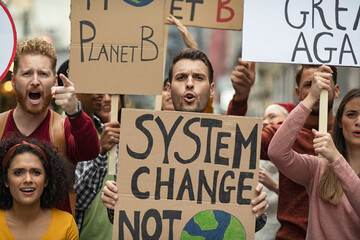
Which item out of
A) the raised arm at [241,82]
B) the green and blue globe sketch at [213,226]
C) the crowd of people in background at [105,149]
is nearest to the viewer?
the green and blue globe sketch at [213,226]

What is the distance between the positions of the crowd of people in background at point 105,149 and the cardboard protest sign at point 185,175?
11cm

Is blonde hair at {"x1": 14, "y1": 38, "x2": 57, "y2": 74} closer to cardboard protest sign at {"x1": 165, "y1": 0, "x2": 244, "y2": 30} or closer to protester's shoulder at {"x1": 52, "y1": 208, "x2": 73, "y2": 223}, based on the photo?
protester's shoulder at {"x1": 52, "y1": 208, "x2": 73, "y2": 223}

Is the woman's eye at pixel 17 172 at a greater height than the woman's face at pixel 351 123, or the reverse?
the woman's face at pixel 351 123

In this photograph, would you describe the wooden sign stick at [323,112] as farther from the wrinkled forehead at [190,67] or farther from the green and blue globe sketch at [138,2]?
the green and blue globe sketch at [138,2]

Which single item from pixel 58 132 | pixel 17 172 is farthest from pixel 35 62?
pixel 17 172

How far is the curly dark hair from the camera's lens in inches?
161

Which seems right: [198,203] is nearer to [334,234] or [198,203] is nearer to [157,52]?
[334,234]

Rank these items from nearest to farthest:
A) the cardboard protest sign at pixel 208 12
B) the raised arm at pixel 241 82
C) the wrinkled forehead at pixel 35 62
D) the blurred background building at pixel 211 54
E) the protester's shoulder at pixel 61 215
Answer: the protester's shoulder at pixel 61 215 < the wrinkled forehead at pixel 35 62 < the raised arm at pixel 241 82 < the cardboard protest sign at pixel 208 12 < the blurred background building at pixel 211 54

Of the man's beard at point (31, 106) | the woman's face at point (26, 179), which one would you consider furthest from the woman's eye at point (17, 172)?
the man's beard at point (31, 106)

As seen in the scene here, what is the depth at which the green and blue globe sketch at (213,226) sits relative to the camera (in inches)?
150

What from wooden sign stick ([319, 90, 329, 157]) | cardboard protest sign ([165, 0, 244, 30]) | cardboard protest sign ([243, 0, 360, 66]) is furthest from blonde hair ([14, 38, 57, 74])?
wooden sign stick ([319, 90, 329, 157])

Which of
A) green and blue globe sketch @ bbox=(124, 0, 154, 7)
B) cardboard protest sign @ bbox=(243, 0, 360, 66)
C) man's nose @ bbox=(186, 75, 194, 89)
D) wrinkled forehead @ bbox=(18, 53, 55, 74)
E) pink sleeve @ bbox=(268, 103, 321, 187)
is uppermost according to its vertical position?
green and blue globe sketch @ bbox=(124, 0, 154, 7)

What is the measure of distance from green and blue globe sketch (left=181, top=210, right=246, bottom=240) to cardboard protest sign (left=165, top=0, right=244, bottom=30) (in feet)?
5.20

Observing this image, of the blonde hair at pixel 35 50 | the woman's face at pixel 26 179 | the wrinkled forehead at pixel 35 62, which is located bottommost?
the woman's face at pixel 26 179
